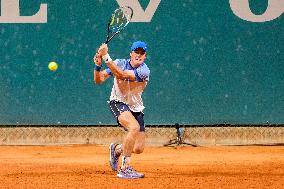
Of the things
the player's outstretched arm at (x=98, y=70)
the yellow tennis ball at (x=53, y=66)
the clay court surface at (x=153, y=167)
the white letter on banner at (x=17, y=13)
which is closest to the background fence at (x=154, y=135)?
the clay court surface at (x=153, y=167)

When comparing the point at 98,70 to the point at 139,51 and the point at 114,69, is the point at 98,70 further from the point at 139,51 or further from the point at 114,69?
the point at 139,51

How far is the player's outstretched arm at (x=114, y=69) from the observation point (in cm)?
681

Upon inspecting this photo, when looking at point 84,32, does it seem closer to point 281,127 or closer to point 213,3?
point 213,3

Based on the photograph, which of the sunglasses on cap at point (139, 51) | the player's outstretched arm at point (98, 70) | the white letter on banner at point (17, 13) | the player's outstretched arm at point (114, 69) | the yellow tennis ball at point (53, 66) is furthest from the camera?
the white letter on banner at point (17, 13)

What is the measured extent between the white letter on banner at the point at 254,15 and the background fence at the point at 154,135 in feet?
6.07

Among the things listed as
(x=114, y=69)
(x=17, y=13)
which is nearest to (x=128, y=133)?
(x=114, y=69)

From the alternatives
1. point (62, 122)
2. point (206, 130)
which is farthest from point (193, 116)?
point (62, 122)

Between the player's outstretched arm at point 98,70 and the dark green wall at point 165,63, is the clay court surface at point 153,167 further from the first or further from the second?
the player's outstretched arm at point 98,70

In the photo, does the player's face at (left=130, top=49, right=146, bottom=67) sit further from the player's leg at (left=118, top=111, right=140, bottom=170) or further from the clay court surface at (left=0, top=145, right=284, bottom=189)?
the clay court surface at (left=0, top=145, right=284, bottom=189)

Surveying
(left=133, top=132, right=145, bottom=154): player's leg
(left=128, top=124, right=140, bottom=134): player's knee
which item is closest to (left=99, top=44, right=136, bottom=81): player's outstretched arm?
(left=128, top=124, right=140, bottom=134): player's knee

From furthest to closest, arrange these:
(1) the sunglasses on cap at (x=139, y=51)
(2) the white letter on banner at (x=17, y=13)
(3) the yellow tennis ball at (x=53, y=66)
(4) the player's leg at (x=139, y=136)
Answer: (2) the white letter on banner at (x=17, y=13)
(3) the yellow tennis ball at (x=53, y=66)
(4) the player's leg at (x=139, y=136)
(1) the sunglasses on cap at (x=139, y=51)

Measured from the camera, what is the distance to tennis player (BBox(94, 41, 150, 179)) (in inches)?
274

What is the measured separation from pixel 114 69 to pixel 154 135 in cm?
451

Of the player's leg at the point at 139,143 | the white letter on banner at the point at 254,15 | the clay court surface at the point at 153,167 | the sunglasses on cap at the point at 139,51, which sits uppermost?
the white letter on banner at the point at 254,15
